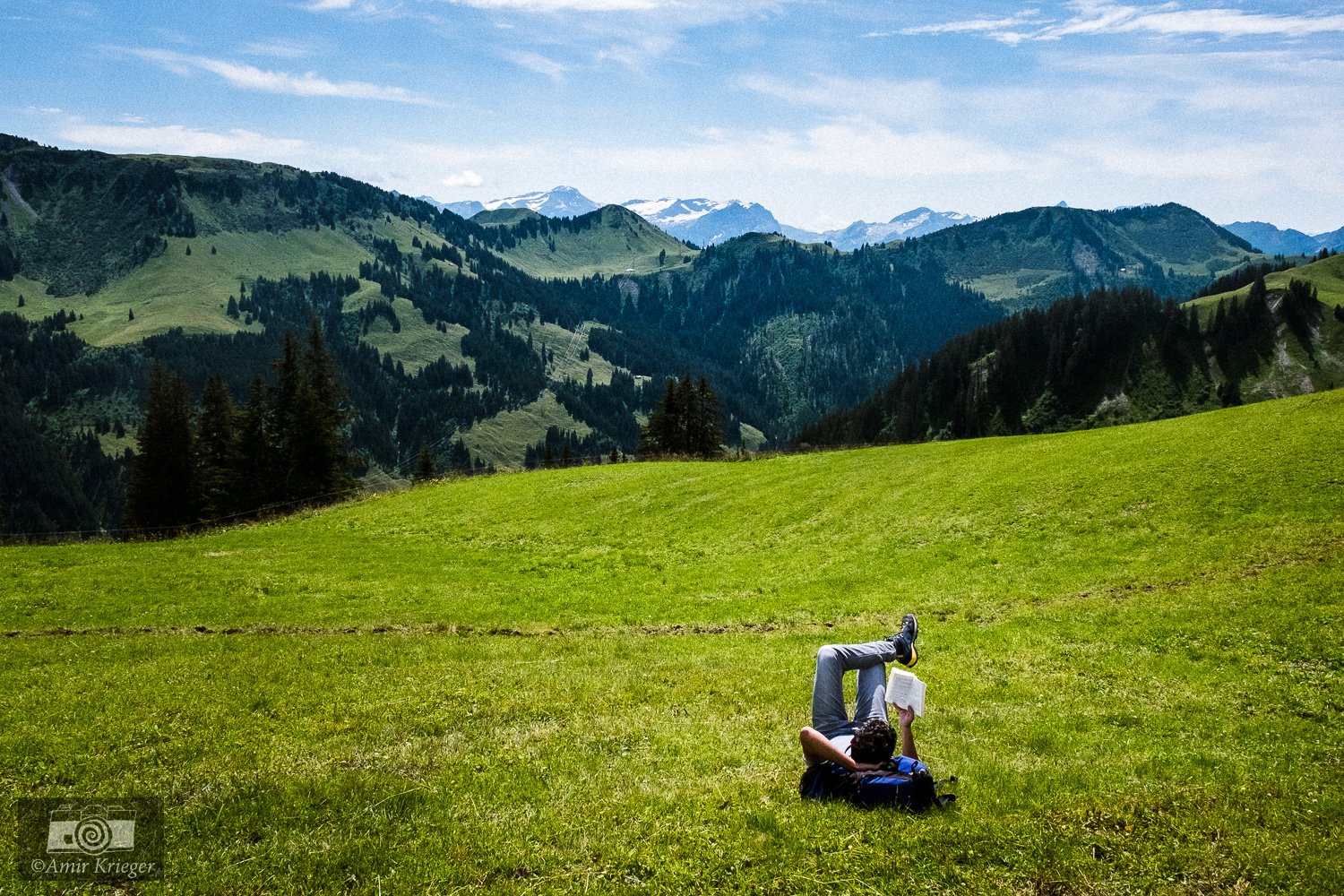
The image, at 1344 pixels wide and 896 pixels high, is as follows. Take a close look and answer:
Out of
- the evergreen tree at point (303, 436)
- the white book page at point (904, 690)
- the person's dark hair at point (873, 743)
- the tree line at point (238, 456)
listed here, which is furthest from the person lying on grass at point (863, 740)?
the tree line at point (238, 456)

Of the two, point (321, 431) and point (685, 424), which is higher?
point (685, 424)

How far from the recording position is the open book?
10.7 metres

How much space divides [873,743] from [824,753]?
0.73 metres

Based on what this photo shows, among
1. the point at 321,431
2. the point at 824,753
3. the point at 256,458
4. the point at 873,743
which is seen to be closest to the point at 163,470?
the point at 256,458

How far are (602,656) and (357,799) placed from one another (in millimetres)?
9746

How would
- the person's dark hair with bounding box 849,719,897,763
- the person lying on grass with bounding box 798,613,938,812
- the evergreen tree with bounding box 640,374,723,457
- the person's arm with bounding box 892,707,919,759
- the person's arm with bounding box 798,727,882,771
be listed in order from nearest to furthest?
1. the person lying on grass with bounding box 798,613,938,812
2. the person's arm with bounding box 798,727,882,771
3. the person's dark hair with bounding box 849,719,897,763
4. the person's arm with bounding box 892,707,919,759
5. the evergreen tree with bounding box 640,374,723,457

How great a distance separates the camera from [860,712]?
37.6 ft

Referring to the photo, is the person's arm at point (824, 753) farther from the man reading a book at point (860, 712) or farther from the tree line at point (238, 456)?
the tree line at point (238, 456)

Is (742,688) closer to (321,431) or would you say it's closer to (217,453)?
(321,431)

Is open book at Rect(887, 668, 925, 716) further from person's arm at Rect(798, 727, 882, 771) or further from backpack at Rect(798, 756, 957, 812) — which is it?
person's arm at Rect(798, 727, 882, 771)

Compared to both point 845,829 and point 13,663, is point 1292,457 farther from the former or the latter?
point 13,663

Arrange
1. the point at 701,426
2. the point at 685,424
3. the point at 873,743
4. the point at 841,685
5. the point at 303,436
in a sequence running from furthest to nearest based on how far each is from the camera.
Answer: the point at 701,426 < the point at 685,424 < the point at 303,436 < the point at 841,685 < the point at 873,743

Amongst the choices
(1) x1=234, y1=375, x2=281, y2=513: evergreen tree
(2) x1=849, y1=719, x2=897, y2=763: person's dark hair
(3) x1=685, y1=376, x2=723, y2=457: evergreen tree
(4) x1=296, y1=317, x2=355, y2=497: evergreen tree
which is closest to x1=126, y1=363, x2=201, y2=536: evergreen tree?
(1) x1=234, y1=375, x2=281, y2=513: evergreen tree

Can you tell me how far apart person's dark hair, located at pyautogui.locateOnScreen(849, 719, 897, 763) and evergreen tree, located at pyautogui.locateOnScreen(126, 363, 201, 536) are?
75.9 metres
